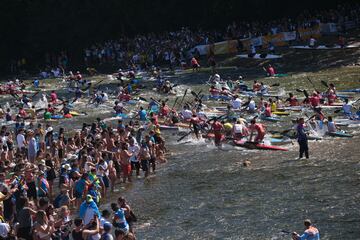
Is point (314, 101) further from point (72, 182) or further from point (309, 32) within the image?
point (309, 32)

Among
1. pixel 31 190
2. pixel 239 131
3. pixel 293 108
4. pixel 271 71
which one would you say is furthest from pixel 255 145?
pixel 271 71

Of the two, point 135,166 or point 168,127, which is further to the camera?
point 168,127

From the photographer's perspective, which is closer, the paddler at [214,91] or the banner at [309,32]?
the paddler at [214,91]

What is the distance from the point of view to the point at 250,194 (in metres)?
17.9

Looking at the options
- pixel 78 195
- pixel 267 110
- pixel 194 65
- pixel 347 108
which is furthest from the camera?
pixel 194 65

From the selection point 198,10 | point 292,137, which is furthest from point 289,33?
point 292,137

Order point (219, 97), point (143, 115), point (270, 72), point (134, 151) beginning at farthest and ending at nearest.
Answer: point (270, 72), point (219, 97), point (143, 115), point (134, 151)

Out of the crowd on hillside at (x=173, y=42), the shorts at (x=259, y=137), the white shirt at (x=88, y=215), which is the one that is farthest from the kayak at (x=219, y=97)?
the white shirt at (x=88, y=215)

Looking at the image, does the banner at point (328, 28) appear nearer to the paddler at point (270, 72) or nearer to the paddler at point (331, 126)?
the paddler at point (270, 72)

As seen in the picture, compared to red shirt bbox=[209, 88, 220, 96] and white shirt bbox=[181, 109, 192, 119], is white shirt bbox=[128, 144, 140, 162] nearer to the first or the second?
white shirt bbox=[181, 109, 192, 119]

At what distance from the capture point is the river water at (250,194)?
50.1ft

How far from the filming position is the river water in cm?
1527

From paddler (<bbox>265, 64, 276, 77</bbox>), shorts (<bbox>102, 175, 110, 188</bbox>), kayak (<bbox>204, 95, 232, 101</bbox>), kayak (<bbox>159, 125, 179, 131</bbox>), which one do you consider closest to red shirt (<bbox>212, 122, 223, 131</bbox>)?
kayak (<bbox>159, 125, 179, 131</bbox>)

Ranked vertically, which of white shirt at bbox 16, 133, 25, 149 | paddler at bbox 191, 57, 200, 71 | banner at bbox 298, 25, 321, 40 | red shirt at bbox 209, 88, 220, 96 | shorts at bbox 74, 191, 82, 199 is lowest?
shorts at bbox 74, 191, 82, 199
